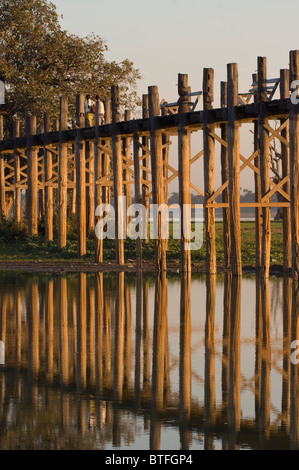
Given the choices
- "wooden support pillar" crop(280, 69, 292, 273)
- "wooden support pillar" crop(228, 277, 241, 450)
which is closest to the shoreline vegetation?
"wooden support pillar" crop(280, 69, 292, 273)

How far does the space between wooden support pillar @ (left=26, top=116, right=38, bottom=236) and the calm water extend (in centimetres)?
1237

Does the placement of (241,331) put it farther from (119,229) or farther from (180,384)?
(119,229)

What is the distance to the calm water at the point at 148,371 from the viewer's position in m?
7.61

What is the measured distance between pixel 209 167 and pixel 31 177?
1012 cm

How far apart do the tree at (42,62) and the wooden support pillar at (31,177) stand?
9504 millimetres

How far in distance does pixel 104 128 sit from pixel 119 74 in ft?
60.0

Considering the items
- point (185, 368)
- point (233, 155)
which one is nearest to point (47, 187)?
point (233, 155)

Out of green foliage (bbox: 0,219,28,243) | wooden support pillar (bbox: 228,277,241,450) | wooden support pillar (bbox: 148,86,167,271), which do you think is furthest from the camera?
green foliage (bbox: 0,219,28,243)

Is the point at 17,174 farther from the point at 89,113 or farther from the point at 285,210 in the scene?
the point at 285,210

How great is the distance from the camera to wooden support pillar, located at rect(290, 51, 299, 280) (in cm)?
1886

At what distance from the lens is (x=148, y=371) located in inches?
400

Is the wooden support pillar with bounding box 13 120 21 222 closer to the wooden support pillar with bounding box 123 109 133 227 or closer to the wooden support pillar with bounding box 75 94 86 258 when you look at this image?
the wooden support pillar with bounding box 123 109 133 227

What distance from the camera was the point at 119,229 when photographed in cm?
2408

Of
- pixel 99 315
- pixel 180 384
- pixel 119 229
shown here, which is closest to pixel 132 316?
pixel 99 315
